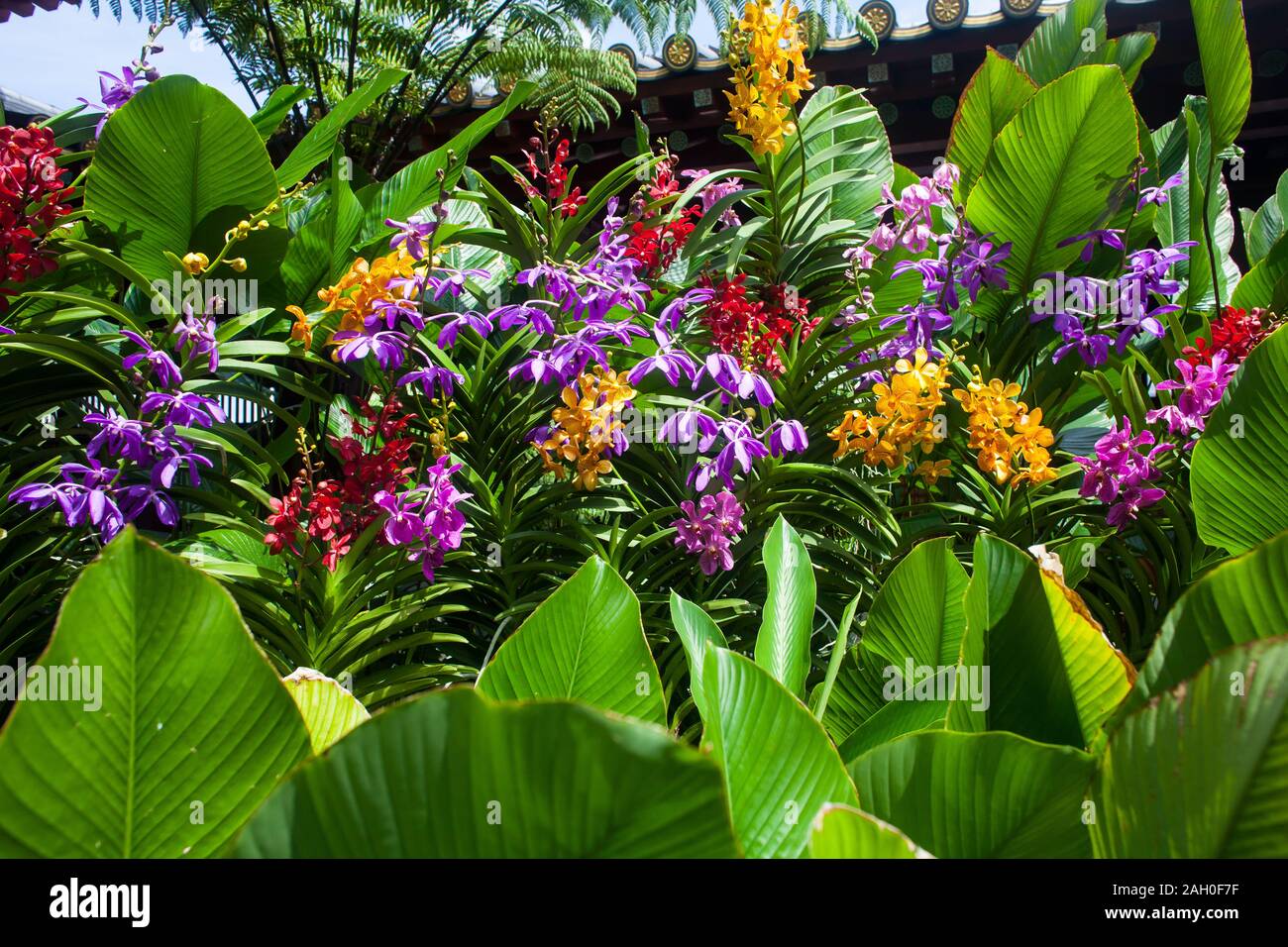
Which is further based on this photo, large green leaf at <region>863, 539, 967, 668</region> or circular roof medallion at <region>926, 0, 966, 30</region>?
circular roof medallion at <region>926, 0, 966, 30</region>

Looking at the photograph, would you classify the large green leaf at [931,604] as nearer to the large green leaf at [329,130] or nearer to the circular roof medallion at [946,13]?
the large green leaf at [329,130]

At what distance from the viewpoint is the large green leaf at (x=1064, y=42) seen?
7.82 ft

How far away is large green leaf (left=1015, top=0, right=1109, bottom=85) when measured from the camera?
2.38 meters

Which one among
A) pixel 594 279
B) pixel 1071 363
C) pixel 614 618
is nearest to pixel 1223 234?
pixel 1071 363

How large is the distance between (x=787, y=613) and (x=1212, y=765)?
14.0 inches

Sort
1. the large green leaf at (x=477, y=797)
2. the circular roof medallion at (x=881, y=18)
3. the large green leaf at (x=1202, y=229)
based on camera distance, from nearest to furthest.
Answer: the large green leaf at (x=477, y=797) < the large green leaf at (x=1202, y=229) < the circular roof medallion at (x=881, y=18)

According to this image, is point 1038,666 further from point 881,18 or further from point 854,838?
point 881,18

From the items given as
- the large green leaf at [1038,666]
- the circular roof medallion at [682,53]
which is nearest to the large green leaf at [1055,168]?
the large green leaf at [1038,666]

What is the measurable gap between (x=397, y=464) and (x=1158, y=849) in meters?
1.35

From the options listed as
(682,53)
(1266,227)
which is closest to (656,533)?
(1266,227)

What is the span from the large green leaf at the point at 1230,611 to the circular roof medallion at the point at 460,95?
7.28 metres

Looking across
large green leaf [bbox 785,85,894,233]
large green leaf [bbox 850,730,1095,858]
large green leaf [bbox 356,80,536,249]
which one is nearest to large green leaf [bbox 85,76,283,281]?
large green leaf [bbox 356,80,536,249]

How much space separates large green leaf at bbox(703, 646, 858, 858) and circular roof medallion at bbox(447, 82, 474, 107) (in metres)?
7.24

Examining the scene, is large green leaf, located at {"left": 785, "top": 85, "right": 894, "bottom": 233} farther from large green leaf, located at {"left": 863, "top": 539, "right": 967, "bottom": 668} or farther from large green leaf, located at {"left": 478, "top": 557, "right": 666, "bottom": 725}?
large green leaf, located at {"left": 478, "top": 557, "right": 666, "bottom": 725}
